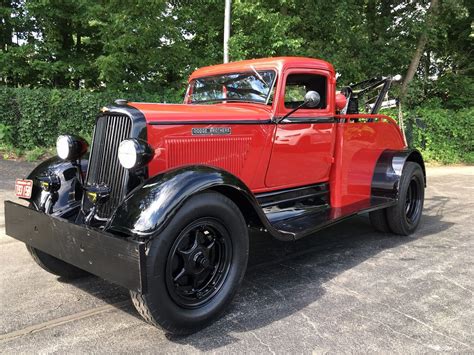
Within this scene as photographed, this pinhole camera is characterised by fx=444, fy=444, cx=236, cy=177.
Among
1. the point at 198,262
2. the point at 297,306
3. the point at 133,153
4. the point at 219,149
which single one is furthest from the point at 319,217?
the point at 133,153

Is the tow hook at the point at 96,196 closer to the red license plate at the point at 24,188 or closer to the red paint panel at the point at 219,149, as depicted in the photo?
the red paint panel at the point at 219,149

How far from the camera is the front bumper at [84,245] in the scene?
8.64 feet

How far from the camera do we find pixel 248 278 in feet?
13.2

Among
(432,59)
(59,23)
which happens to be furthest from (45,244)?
(432,59)

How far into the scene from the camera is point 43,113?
10.3 metres

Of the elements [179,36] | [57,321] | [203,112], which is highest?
[179,36]

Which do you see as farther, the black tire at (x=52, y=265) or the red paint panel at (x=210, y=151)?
the black tire at (x=52, y=265)

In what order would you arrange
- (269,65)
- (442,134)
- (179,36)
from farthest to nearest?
(442,134) → (179,36) → (269,65)

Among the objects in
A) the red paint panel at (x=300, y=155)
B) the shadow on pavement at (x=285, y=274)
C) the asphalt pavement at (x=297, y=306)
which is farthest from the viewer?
the red paint panel at (x=300, y=155)

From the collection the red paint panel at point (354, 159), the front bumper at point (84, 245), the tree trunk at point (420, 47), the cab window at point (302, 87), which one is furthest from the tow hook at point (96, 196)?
the tree trunk at point (420, 47)

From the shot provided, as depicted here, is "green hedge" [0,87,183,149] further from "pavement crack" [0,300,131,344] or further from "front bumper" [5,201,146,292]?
"pavement crack" [0,300,131,344]

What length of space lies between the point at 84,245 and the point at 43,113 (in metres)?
8.39

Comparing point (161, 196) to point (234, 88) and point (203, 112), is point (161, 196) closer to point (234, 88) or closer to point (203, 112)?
point (203, 112)

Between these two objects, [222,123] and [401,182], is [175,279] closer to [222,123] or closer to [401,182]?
[222,123]
